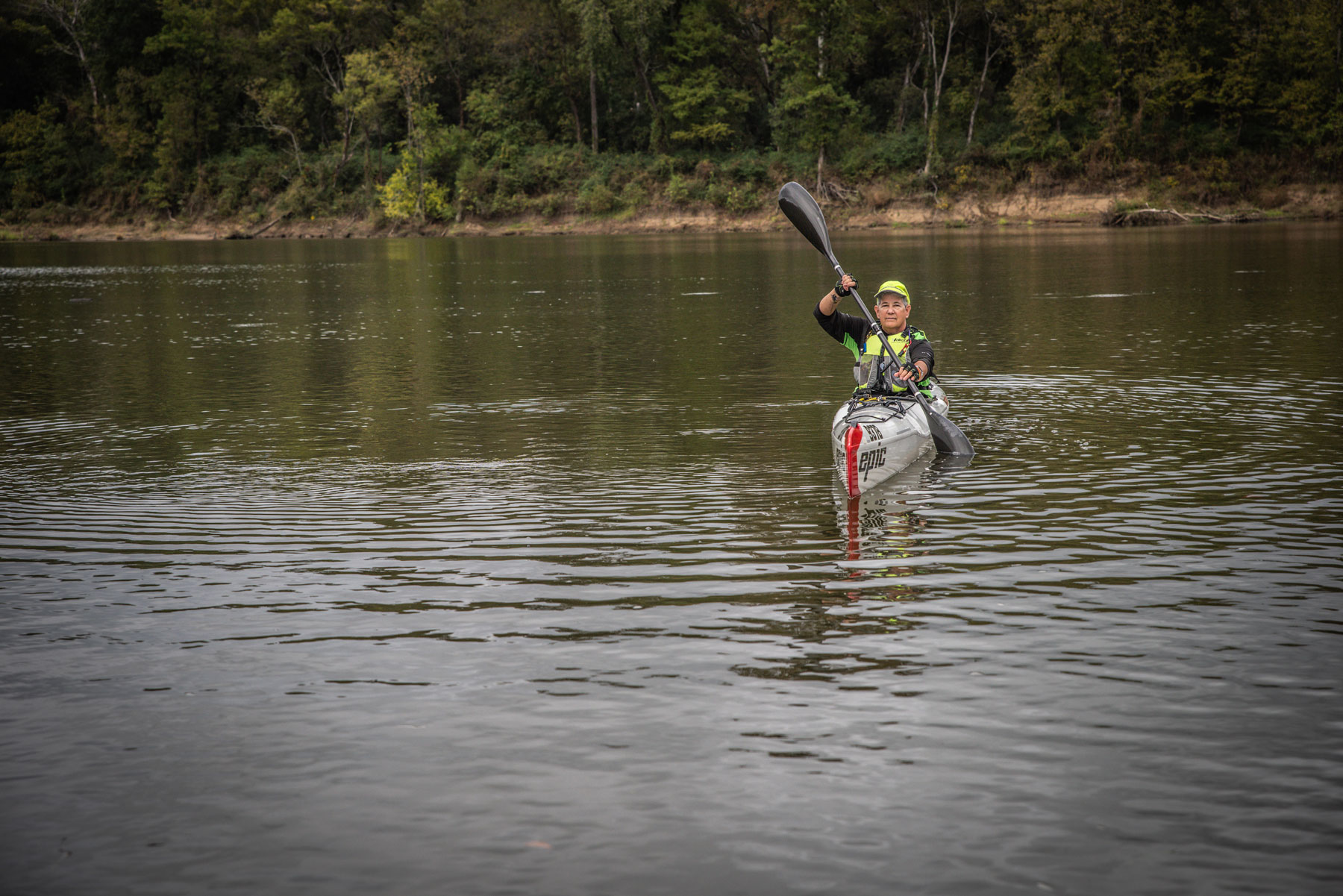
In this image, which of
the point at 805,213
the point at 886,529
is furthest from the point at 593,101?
the point at 886,529

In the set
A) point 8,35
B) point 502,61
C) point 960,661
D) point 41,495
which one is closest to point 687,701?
point 960,661

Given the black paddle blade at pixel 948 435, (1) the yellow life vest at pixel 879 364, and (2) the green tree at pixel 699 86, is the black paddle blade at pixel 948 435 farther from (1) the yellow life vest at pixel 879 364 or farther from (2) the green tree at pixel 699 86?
(2) the green tree at pixel 699 86

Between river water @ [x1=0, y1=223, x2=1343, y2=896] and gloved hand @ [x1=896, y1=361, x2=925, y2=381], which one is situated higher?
gloved hand @ [x1=896, y1=361, x2=925, y2=381]

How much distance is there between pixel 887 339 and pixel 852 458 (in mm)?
2757

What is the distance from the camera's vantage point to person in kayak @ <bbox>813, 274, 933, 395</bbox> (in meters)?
14.8

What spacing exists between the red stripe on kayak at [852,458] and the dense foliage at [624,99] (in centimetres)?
6835

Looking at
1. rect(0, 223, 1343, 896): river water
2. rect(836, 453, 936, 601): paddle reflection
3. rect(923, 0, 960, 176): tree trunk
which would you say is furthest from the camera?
rect(923, 0, 960, 176): tree trunk

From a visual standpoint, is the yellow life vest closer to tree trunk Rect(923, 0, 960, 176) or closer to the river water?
the river water

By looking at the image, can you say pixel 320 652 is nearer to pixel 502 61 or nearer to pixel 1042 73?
pixel 1042 73

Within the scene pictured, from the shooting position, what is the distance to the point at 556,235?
297ft

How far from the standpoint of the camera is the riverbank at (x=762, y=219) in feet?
242

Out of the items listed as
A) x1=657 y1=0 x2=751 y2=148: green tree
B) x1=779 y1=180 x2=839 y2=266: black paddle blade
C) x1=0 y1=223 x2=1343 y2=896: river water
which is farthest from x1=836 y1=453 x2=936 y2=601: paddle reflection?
x1=657 y1=0 x2=751 y2=148: green tree

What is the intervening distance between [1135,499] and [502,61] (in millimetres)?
93341

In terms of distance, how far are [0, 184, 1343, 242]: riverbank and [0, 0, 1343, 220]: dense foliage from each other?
1154 mm
